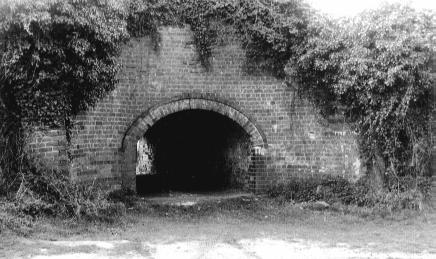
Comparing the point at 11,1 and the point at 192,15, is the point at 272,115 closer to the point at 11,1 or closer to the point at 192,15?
the point at 192,15

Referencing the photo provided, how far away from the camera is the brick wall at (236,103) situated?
40.4 ft

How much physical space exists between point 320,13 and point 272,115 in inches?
106

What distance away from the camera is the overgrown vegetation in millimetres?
9516

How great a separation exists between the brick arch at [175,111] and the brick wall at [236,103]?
26 millimetres

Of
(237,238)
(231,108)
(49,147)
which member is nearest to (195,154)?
(231,108)

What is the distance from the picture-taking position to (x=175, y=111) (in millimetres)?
12648

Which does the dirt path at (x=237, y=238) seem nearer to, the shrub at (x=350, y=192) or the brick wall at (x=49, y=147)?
the shrub at (x=350, y=192)

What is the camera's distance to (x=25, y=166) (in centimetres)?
978

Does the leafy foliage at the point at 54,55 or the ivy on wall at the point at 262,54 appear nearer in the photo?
the leafy foliage at the point at 54,55

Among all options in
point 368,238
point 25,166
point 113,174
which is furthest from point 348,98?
point 25,166

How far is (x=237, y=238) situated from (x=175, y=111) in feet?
15.2

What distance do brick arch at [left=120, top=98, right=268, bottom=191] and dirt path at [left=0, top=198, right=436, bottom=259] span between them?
6.19 feet

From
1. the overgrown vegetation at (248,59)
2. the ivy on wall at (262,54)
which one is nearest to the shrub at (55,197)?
the overgrown vegetation at (248,59)

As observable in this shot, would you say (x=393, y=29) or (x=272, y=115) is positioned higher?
(x=393, y=29)
